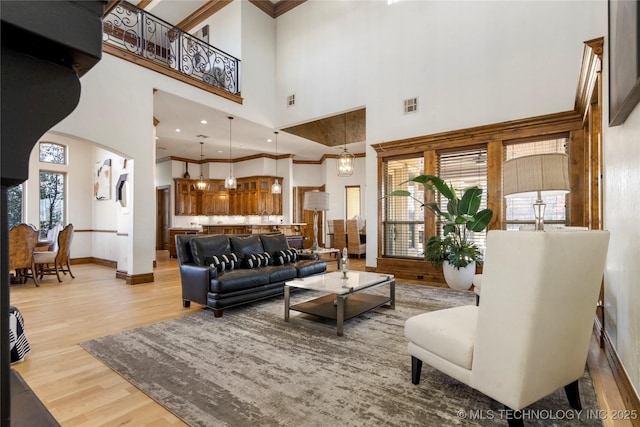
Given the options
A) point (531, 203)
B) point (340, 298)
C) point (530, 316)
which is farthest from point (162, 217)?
point (530, 316)

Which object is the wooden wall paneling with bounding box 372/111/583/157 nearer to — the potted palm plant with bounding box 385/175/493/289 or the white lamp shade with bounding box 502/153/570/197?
the potted palm plant with bounding box 385/175/493/289

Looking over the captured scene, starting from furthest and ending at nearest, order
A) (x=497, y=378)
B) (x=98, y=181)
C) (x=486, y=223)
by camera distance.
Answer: (x=98, y=181), (x=486, y=223), (x=497, y=378)

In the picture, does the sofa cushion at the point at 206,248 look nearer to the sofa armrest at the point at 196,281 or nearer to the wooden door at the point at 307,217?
the sofa armrest at the point at 196,281

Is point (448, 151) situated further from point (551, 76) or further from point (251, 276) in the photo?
point (251, 276)

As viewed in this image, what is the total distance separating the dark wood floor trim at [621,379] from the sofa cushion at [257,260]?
12.0 feet

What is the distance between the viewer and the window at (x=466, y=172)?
5.27 metres

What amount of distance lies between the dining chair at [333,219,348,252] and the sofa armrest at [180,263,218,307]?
5.40 m

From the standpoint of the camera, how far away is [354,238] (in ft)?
29.4

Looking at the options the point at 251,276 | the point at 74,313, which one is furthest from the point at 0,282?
the point at 74,313

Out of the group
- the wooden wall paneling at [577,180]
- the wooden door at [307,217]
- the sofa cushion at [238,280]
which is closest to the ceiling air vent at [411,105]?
the wooden wall paneling at [577,180]

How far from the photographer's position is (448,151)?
5570 millimetres

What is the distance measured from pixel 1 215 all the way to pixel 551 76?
5.98 metres

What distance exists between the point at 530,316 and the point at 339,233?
297 inches

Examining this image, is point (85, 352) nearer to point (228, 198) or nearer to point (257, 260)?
point (257, 260)
